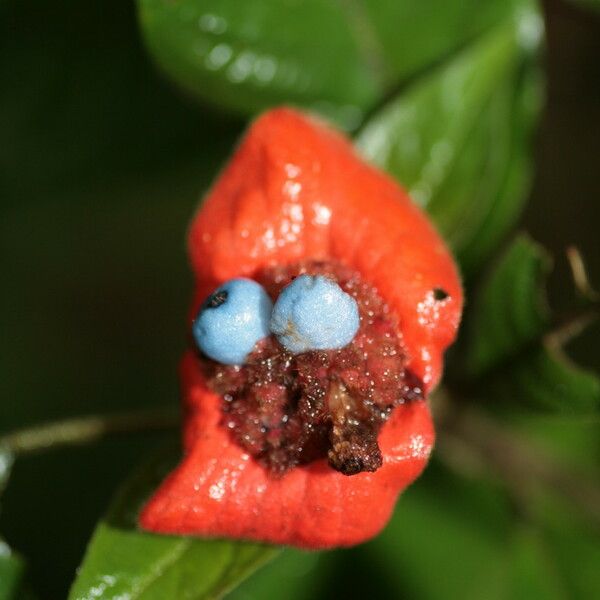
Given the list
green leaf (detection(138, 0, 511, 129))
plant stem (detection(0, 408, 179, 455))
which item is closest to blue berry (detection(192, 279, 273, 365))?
plant stem (detection(0, 408, 179, 455))

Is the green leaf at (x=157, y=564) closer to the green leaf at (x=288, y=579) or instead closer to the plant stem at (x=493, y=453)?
the plant stem at (x=493, y=453)

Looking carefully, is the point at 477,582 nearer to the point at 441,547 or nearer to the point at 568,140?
the point at 441,547

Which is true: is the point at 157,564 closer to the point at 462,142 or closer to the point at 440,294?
the point at 440,294

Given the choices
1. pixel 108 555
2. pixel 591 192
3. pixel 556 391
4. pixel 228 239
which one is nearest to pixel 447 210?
pixel 556 391

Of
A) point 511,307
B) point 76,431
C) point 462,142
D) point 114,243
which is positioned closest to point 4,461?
point 76,431

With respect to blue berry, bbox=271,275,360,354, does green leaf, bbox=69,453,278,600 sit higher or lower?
lower

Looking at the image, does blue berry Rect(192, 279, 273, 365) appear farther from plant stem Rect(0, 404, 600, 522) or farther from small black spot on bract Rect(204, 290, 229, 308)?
plant stem Rect(0, 404, 600, 522)
